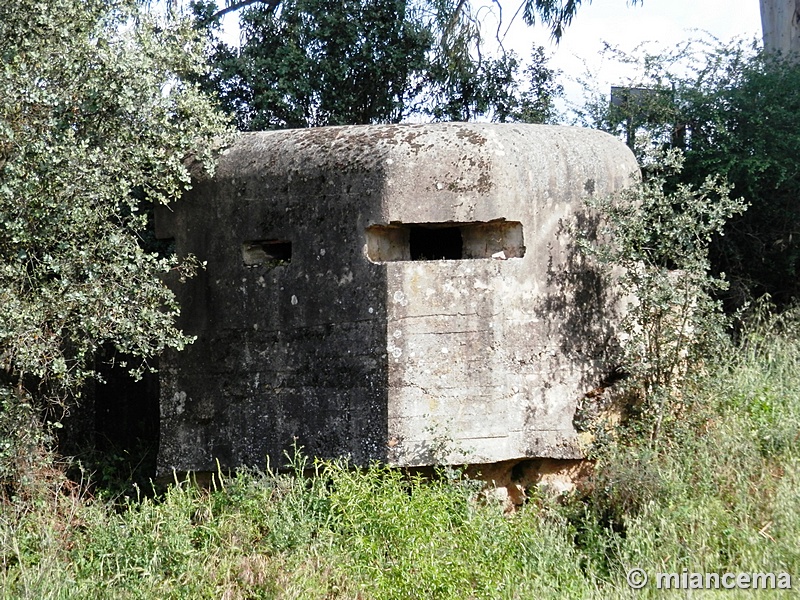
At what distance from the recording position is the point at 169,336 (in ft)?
18.6

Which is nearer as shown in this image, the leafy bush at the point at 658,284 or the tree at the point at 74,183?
the tree at the point at 74,183

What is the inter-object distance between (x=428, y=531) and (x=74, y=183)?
9.15ft

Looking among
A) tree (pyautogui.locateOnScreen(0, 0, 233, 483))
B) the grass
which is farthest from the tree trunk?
tree (pyautogui.locateOnScreen(0, 0, 233, 483))

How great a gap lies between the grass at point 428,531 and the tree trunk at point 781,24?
543 cm

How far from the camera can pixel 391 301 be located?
530cm

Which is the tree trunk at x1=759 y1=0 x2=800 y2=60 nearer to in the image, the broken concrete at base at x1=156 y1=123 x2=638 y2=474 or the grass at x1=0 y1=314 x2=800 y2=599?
the broken concrete at base at x1=156 y1=123 x2=638 y2=474

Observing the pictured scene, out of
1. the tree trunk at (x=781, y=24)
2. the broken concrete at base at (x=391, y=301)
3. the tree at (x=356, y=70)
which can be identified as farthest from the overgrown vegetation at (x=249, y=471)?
the tree trunk at (x=781, y=24)

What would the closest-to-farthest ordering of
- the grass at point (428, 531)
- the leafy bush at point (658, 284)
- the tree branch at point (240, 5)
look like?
1. the grass at point (428, 531)
2. the leafy bush at point (658, 284)
3. the tree branch at point (240, 5)

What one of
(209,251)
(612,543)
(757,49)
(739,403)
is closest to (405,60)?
(757,49)

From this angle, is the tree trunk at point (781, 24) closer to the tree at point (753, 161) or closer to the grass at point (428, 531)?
the tree at point (753, 161)

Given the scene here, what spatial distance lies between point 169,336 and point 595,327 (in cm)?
267

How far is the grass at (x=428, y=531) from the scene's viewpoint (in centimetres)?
469

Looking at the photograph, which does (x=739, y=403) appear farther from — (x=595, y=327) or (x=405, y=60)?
(x=405, y=60)

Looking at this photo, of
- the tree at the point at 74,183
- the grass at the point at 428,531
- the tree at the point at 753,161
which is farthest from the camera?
the tree at the point at 753,161
